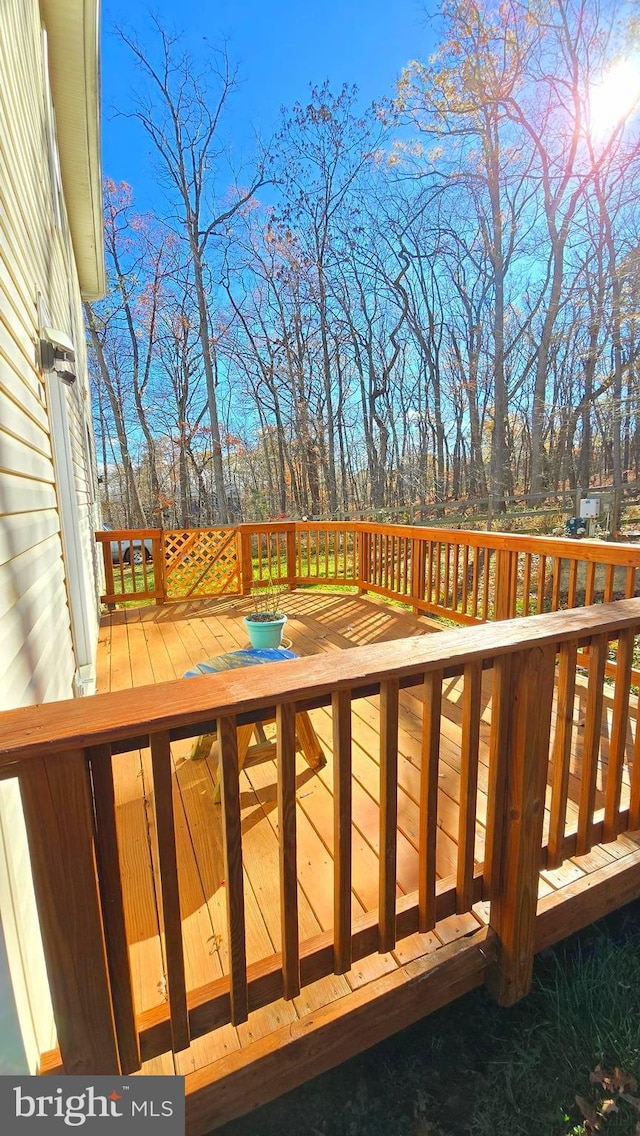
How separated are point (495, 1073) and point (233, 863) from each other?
44.1 inches

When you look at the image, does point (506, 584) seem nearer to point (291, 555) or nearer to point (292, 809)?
point (292, 809)

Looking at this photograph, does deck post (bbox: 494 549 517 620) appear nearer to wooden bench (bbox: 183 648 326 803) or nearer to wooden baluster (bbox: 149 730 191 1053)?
wooden bench (bbox: 183 648 326 803)

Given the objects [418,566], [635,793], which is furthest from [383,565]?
[635,793]

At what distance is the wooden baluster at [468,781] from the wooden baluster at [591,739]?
1.44 ft

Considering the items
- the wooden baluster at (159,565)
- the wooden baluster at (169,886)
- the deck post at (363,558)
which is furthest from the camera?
the wooden baluster at (159,565)

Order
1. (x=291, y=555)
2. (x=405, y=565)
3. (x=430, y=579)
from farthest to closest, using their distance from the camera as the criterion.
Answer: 1. (x=291, y=555)
2. (x=405, y=565)
3. (x=430, y=579)

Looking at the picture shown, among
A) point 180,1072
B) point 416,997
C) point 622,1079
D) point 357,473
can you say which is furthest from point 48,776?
point 357,473

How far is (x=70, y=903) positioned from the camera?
837 mm

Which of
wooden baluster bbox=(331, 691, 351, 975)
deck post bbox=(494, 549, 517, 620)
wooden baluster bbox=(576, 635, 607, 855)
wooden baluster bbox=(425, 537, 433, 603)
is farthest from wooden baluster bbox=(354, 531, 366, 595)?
wooden baluster bbox=(331, 691, 351, 975)

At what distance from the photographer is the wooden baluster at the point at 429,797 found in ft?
3.87

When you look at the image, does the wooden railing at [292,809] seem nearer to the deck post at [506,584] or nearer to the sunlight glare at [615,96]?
the deck post at [506,584]

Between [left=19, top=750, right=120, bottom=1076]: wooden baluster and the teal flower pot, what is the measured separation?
8.51 ft

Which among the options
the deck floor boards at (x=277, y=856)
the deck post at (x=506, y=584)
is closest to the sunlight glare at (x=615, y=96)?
the deck post at (x=506, y=584)

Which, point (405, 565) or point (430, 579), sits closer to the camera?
point (430, 579)
